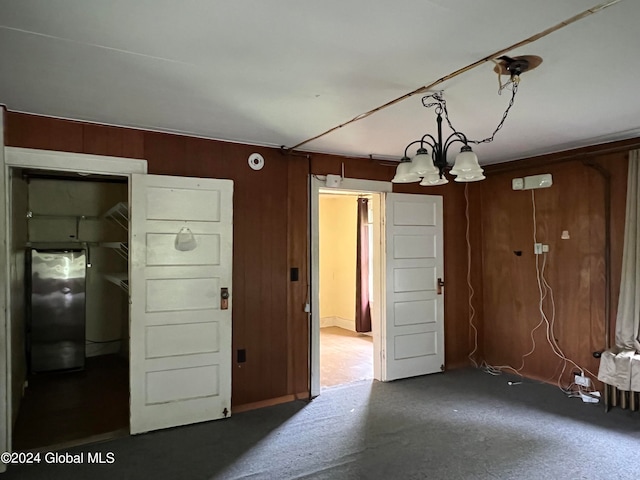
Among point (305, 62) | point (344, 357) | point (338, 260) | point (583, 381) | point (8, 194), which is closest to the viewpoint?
point (305, 62)

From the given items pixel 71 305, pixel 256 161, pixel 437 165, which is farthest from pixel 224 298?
pixel 71 305

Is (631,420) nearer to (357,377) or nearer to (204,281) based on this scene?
(357,377)

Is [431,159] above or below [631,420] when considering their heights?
above

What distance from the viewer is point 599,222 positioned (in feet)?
13.1

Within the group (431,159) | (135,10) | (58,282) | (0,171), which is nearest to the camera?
(135,10)

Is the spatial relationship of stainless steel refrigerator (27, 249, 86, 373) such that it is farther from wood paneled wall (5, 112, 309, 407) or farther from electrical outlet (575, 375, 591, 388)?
electrical outlet (575, 375, 591, 388)

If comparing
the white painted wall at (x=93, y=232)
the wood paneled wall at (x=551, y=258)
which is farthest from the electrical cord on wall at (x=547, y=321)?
the white painted wall at (x=93, y=232)

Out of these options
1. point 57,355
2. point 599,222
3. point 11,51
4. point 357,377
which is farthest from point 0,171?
point 599,222

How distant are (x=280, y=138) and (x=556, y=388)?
3599mm

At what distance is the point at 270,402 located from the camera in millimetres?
3857

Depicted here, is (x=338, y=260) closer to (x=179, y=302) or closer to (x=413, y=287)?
(x=413, y=287)

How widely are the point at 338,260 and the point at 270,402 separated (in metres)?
4.02

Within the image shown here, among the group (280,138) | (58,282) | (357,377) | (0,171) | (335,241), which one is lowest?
(357,377)

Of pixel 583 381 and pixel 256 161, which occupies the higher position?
pixel 256 161
